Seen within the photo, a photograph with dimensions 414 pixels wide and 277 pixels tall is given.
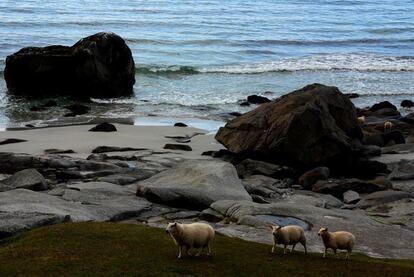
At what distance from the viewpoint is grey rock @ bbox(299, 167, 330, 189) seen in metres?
25.9

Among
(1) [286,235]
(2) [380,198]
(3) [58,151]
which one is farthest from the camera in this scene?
(3) [58,151]

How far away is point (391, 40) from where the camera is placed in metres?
88.1

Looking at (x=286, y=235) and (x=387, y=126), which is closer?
(x=286, y=235)

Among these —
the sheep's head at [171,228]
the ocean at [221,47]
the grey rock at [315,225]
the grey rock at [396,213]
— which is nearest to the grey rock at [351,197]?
the grey rock at [396,213]

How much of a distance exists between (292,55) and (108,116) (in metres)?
36.1

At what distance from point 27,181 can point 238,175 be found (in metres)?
8.39

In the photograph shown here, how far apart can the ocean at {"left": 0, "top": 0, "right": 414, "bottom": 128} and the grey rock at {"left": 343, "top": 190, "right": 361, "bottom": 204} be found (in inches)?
710

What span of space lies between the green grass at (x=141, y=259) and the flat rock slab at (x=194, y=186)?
5.36 m

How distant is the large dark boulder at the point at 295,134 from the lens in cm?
2752

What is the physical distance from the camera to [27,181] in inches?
846

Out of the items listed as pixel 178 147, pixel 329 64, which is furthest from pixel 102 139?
pixel 329 64

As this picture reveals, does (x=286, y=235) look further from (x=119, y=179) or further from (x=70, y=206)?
(x=119, y=179)

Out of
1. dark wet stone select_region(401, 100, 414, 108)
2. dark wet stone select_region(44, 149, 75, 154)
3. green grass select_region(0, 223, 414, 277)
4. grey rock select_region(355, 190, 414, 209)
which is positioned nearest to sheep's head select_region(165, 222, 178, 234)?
green grass select_region(0, 223, 414, 277)

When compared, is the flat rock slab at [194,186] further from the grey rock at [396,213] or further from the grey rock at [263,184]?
the grey rock at [396,213]
